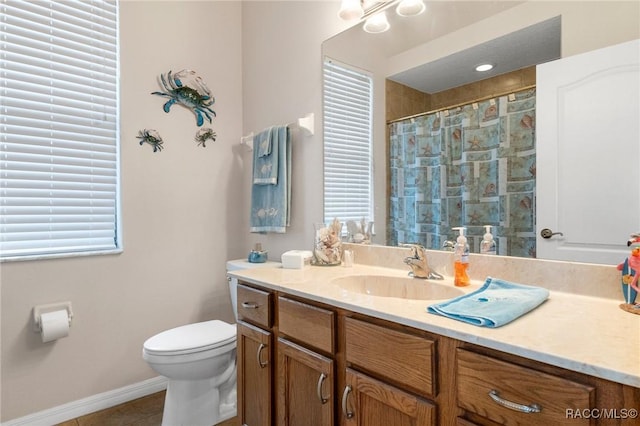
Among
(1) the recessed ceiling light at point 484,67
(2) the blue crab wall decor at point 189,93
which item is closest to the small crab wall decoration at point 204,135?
(2) the blue crab wall decor at point 189,93

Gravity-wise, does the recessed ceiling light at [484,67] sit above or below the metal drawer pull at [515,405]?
above

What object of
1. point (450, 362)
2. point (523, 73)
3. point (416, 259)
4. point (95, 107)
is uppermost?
point (95, 107)

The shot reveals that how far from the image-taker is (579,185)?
108 centimetres

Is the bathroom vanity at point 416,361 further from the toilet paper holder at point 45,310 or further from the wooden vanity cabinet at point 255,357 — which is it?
the toilet paper holder at point 45,310

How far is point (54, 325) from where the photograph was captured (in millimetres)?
1749

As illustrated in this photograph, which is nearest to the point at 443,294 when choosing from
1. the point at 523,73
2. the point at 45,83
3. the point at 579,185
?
the point at 579,185

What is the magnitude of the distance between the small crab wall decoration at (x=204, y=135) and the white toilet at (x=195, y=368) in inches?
49.0

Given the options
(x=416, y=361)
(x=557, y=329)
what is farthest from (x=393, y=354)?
(x=557, y=329)

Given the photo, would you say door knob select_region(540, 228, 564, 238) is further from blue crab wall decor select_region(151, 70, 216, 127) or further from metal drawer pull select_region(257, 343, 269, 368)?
blue crab wall decor select_region(151, 70, 216, 127)

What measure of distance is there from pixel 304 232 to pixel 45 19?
1.84 m

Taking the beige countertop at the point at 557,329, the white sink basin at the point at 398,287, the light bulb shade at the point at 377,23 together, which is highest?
the light bulb shade at the point at 377,23

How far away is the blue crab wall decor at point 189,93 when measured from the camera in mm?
2232

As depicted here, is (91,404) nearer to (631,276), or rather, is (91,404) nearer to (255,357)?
(255,357)

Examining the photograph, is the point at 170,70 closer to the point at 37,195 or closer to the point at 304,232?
the point at 37,195
